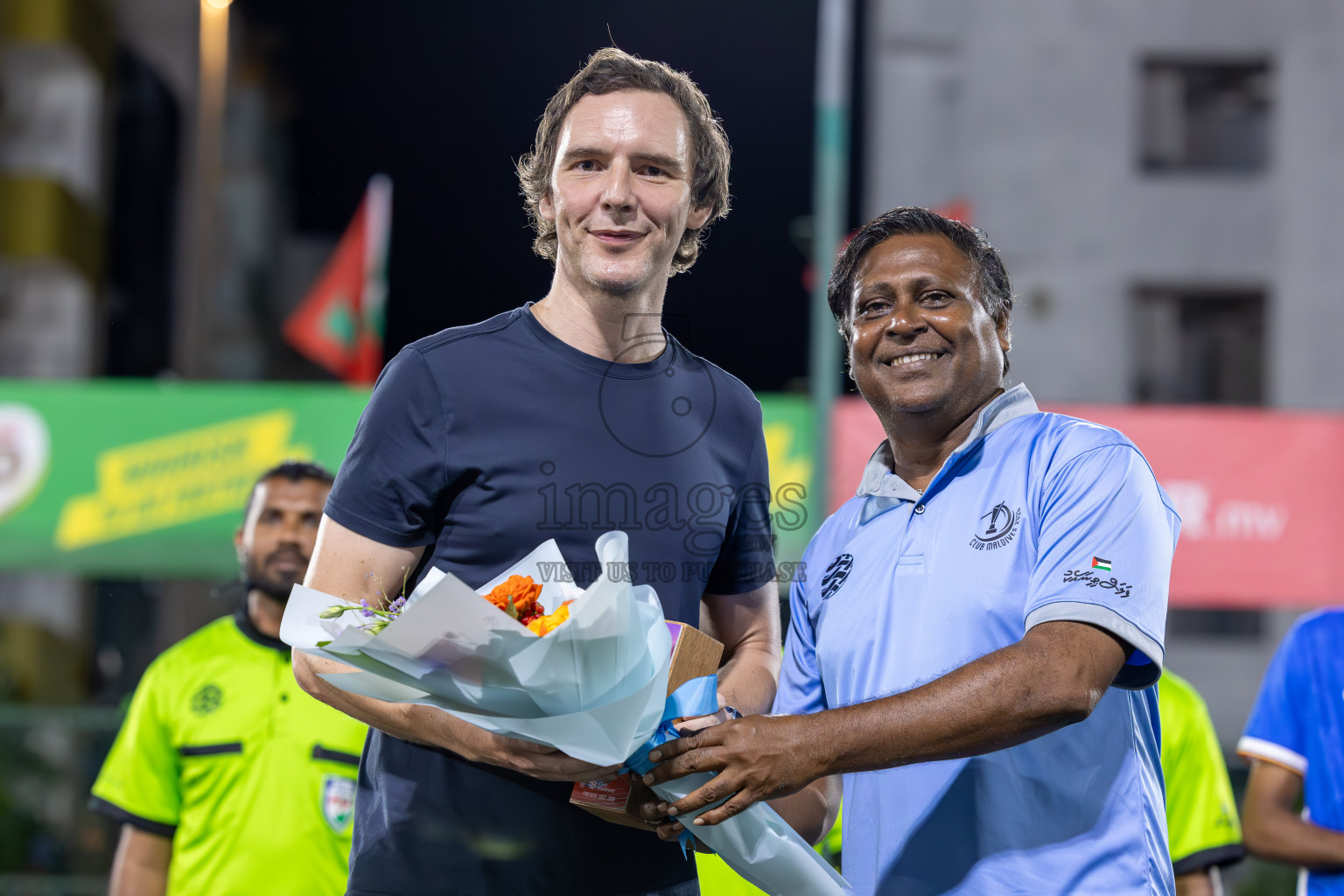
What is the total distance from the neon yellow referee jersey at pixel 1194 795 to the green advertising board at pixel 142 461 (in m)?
4.70

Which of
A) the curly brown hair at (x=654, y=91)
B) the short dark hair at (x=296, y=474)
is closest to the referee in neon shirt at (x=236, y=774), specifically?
the short dark hair at (x=296, y=474)

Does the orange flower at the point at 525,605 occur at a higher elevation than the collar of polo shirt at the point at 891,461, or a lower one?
lower

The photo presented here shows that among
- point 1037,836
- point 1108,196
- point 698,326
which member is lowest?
point 1037,836

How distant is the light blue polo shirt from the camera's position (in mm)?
2031

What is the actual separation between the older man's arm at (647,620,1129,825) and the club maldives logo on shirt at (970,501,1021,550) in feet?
0.69

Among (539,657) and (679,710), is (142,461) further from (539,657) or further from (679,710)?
(539,657)

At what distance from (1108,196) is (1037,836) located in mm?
10750

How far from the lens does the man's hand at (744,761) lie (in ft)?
6.40

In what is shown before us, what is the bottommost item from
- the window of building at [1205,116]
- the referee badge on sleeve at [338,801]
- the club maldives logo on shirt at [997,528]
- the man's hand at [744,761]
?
the referee badge on sleeve at [338,801]

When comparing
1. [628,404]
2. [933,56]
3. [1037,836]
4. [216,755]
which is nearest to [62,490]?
[216,755]

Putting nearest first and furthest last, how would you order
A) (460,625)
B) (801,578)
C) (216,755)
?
1. (460,625)
2. (801,578)
3. (216,755)

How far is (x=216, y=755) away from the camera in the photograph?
12.8 ft

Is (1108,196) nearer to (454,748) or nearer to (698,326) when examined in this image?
(698,326)

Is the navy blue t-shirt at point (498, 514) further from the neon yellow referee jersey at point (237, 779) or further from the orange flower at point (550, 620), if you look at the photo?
the neon yellow referee jersey at point (237, 779)
